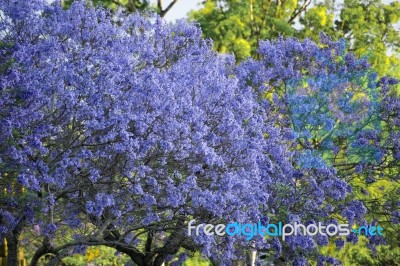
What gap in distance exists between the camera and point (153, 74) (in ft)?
40.5

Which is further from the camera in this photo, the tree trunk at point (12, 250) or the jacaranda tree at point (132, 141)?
the tree trunk at point (12, 250)

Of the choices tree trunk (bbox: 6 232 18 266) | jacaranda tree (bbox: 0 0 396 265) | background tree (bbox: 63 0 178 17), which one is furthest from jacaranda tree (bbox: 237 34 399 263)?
background tree (bbox: 63 0 178 17)

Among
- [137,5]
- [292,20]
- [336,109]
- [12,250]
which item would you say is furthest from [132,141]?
[292,20]

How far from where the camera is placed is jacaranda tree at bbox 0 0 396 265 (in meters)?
12.0

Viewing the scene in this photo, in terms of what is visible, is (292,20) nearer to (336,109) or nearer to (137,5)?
(137,5)

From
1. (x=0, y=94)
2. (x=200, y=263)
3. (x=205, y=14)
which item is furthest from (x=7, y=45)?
(x=205, y=14)

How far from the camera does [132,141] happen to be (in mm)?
11641

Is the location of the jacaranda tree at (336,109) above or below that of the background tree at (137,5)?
below

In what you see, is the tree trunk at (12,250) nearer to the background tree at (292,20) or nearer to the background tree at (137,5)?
the background tree at (137,5)

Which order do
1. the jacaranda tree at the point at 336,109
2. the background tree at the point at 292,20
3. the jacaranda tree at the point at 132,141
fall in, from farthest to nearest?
the background tree at the point at 292,20, the jacaranda tree at the point at 336,109, the jacaranda tree at the point at 132,141

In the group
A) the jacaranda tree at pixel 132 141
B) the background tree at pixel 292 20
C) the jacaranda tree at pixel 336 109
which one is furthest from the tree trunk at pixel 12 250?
the background tree at pixel 292 20

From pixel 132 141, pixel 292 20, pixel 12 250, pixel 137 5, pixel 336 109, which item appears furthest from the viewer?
pixel 292 20

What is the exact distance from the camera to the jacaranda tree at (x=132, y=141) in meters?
12.0

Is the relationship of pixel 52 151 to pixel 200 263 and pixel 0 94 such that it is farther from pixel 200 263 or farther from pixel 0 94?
pixel 200 263
